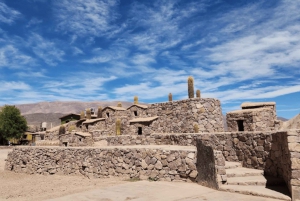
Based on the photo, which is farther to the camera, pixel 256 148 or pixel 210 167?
pixel 256 148

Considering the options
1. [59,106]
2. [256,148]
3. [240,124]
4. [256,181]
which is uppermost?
[59,106]

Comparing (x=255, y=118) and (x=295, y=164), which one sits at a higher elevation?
(x=255, y=118)

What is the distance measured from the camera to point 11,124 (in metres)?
46.0

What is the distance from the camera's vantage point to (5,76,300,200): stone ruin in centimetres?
739

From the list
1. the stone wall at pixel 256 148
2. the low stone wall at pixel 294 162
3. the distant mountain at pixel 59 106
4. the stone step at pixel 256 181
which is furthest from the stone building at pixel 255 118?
the distant mountain at pixel 59 106

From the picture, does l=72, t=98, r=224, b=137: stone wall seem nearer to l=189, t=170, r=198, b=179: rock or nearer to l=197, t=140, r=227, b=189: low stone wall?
l=189, t=170, r=198, b=179: rock

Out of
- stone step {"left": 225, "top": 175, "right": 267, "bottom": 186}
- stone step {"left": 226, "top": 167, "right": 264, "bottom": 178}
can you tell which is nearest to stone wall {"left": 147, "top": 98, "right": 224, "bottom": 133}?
stone step {"left": 226, "top": 167, "right": 264, "bottom": 178}

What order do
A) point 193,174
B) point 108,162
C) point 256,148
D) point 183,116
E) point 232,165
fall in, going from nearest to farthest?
point 193,174
point 256,148
point 232,165
point 108,162
point 183,116

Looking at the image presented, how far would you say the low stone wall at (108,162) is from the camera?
9406 millimetres

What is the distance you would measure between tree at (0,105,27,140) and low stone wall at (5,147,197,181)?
3051 centimetres

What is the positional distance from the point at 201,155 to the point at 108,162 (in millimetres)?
5629

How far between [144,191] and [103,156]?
5542 mm

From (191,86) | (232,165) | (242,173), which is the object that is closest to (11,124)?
(191,86)

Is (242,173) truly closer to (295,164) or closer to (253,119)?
(295,164)
